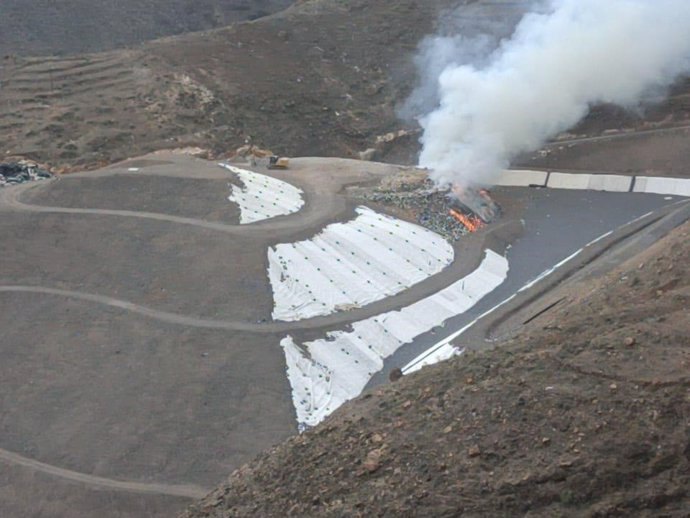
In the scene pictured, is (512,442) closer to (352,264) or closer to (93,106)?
(352,264)

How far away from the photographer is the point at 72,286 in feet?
98.7

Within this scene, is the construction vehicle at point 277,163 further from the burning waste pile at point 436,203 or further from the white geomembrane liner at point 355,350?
the white geomembrane liner at point 355,350

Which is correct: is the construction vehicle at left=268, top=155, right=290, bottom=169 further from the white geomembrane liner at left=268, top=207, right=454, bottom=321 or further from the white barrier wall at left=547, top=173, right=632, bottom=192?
the white barrier wall at left=547, top=173, right=632, bottom=192

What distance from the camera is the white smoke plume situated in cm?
4722

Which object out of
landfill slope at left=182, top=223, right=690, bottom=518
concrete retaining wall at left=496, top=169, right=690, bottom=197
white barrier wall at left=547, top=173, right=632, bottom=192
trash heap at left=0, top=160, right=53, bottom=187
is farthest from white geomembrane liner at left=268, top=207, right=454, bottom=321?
trash heap at left=0, top=160, right=53, bottom=187

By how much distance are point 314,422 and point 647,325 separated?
35.8ft

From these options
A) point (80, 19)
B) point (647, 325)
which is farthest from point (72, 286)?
point (80, 19)

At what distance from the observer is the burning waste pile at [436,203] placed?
4141cm

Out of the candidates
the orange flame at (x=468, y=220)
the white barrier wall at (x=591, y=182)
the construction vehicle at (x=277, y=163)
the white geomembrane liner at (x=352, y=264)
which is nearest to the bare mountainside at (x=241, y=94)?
the white barrier wall at (x=591, y=182)

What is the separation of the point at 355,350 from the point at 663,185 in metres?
24.3

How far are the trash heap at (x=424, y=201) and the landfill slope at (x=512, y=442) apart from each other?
22.7 metres

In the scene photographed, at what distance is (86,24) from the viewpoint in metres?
74.2

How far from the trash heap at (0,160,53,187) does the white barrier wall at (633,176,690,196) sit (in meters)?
28.6

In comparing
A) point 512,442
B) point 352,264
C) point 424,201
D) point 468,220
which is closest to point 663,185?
point 468,220
